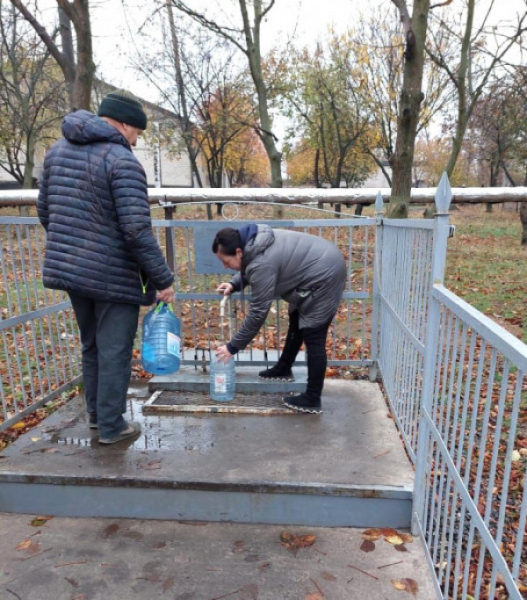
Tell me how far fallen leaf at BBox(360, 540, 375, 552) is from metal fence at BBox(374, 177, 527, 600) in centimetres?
26

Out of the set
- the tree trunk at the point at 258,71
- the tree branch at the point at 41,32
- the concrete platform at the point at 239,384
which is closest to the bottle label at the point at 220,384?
the concrete platform at the point at 239,384

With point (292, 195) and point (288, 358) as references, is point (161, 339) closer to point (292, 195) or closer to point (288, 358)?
point (288, 358)

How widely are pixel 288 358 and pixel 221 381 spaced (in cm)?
59

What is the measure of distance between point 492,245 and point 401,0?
7612 mm

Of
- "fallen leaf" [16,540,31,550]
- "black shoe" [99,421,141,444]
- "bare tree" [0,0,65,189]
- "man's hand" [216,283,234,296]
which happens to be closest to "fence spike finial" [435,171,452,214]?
"man's hand" [216,283,234,296]

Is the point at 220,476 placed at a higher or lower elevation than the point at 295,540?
higher

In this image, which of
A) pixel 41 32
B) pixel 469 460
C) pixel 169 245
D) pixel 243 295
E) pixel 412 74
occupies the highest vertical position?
pixel 41 32

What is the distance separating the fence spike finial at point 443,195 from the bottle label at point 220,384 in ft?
7.09

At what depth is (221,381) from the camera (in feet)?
12.1

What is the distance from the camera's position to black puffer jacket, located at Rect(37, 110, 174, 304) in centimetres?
258

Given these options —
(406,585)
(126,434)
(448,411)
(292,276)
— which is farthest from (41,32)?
(406,585)

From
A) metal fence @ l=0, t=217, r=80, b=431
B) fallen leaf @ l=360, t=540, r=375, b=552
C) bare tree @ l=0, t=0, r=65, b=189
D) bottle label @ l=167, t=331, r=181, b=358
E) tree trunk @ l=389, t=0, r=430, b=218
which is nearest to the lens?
fallen leaf @ l=360, t=540, r=375, b=552

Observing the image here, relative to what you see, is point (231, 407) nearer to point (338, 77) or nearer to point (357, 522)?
point (357, 522)

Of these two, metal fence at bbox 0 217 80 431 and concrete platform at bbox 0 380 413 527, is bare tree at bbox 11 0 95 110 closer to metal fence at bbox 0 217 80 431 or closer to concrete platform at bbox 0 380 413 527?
metal fence at bbox 0 217 80 431
